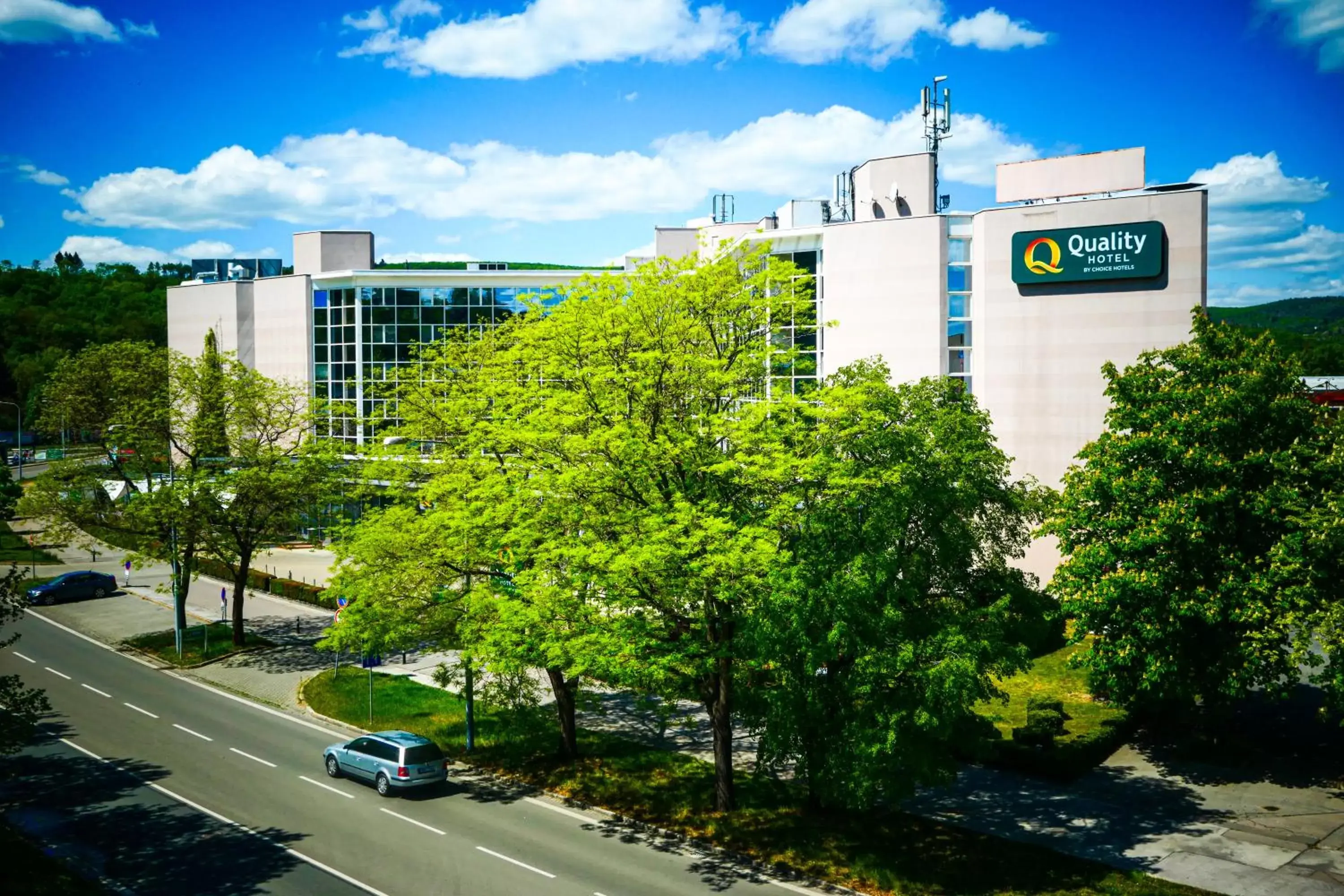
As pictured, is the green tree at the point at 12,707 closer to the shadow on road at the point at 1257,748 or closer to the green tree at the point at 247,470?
the green tree at the point at 247,470

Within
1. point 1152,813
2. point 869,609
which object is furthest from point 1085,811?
point 869,609

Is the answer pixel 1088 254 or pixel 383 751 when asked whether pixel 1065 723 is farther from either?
pixel 1088 254

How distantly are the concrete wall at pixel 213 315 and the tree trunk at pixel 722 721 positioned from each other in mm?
59969

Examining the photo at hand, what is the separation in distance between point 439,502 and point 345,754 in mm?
7988

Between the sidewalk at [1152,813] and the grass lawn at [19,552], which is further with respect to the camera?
the grass lawn at [19,552]

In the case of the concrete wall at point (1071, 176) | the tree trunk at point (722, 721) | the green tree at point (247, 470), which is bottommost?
the tree trunk at point (722, 721)

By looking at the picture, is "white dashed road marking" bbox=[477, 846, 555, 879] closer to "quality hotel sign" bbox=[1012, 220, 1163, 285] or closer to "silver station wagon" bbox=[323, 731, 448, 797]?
"silver station wagon" bbox=[323, 731, 448, 797]

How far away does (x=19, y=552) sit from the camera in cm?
6569

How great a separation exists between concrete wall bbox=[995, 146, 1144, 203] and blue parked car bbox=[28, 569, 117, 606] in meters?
53.6

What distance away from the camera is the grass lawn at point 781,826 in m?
20.8

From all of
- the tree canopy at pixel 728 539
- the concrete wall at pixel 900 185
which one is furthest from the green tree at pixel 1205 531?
the concrete wall at pixel 900 185

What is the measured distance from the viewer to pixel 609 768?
93.2ft

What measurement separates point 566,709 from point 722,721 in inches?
274

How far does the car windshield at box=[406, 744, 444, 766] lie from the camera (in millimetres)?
26547
